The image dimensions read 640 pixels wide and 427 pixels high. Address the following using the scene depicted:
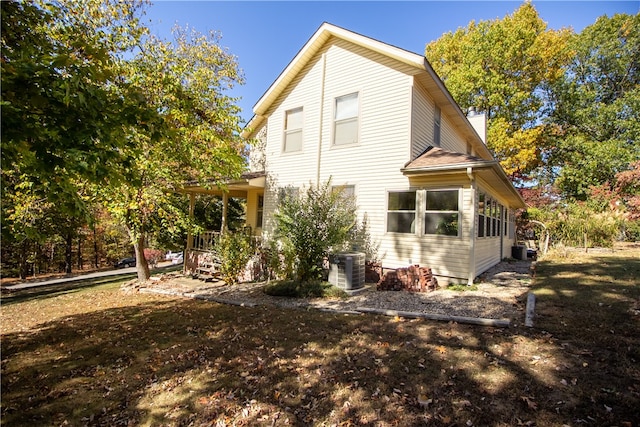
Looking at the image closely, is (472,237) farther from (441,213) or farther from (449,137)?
(449,137)

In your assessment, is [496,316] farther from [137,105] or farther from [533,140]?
[533,140]

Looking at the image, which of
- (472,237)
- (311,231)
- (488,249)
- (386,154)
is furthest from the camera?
(488,249)

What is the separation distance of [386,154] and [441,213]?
257 cm

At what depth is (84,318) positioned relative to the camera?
722cm

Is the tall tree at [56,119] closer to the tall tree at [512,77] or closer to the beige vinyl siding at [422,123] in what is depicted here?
the beige vinyl siding at [422,123]

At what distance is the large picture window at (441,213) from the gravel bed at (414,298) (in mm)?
1683

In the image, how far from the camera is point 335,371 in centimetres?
382

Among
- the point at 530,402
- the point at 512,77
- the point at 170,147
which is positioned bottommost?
the point at 530,402

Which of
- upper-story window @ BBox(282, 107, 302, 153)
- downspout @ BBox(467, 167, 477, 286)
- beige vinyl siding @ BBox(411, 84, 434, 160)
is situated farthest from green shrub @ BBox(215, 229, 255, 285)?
downspout @ BBox(467, 167, 477, 286)

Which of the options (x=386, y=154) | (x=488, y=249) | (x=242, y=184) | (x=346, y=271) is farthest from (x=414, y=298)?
(x=242, y=184)

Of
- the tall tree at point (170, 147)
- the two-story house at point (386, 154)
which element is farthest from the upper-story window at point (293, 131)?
the tall tree at point (170, 147)

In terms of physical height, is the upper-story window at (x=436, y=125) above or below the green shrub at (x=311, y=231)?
above

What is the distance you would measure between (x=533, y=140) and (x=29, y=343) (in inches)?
1043

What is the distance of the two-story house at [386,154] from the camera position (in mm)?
8883
